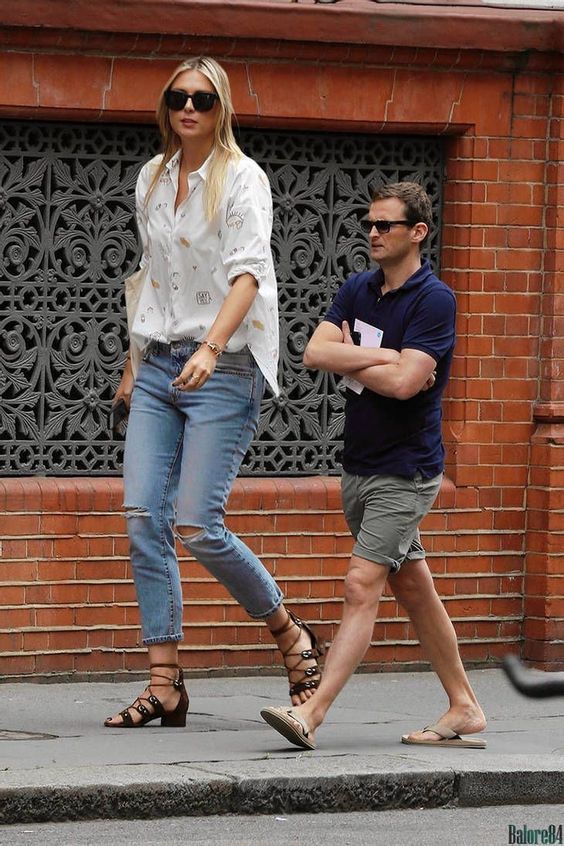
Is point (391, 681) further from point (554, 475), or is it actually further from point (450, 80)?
point (450, 80)

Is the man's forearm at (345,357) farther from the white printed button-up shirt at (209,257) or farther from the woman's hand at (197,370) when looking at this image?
the woman's hand at (197,370)

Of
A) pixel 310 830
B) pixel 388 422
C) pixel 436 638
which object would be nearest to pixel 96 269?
pixel 388 422

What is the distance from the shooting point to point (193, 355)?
6352 mm

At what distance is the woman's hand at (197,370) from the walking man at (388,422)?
0.44 metres

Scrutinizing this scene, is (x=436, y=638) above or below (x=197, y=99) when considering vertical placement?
below

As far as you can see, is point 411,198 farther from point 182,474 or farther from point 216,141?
point 182,474

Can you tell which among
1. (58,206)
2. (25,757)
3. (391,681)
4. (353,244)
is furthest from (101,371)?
(25,757)

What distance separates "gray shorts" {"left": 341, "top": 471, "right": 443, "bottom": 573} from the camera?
6438 mm

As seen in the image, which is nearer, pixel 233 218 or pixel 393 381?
pixel 393 381

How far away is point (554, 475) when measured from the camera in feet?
28.3

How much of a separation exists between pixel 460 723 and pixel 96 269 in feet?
8.86

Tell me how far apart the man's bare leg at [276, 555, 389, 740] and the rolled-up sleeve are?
106cm

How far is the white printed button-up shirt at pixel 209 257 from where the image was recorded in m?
6.46

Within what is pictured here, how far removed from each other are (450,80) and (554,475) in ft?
6.12
